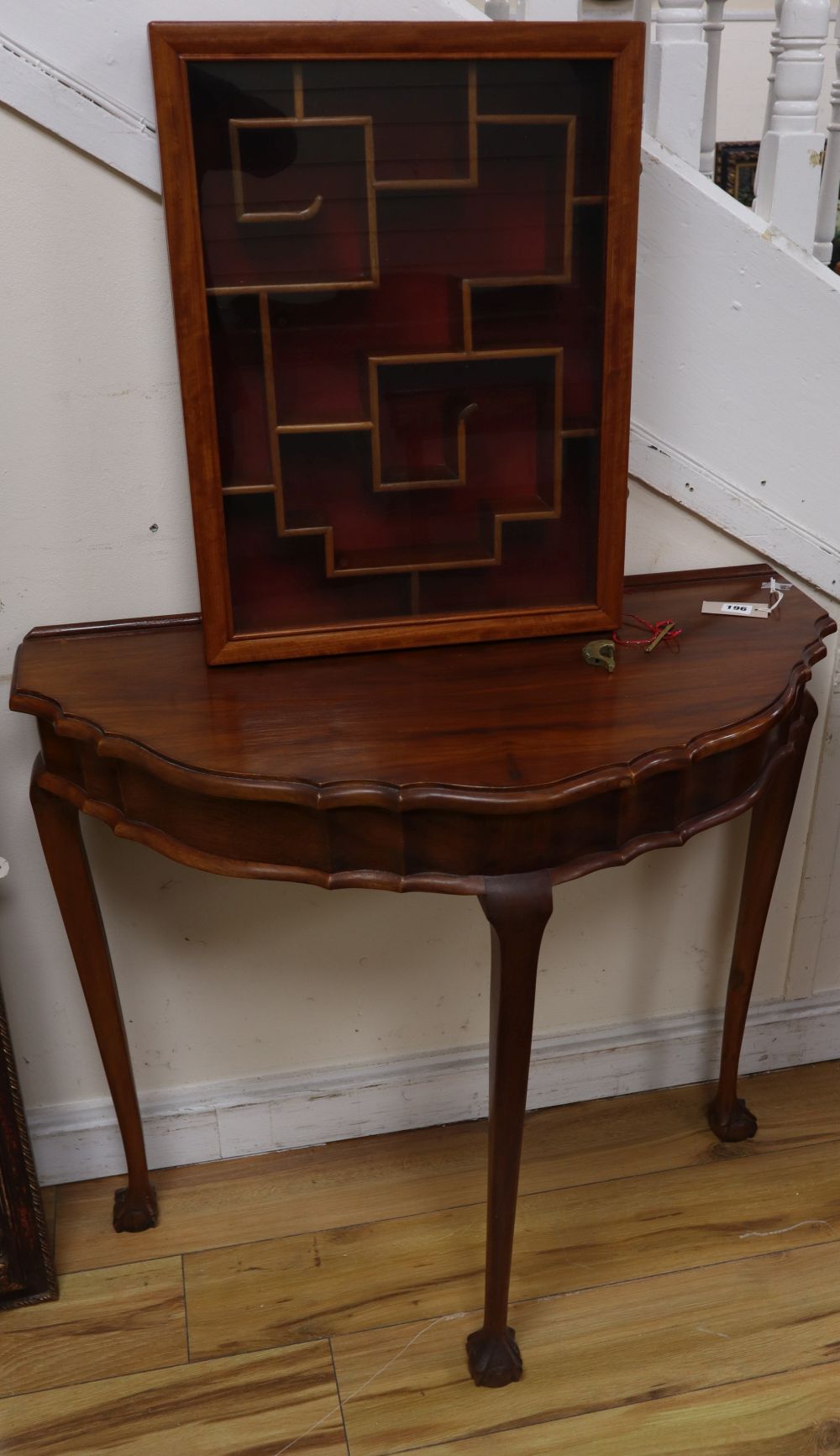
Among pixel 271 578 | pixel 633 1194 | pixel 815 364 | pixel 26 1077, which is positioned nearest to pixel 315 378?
pixel 271 578

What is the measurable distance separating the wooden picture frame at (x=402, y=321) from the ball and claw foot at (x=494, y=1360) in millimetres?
964

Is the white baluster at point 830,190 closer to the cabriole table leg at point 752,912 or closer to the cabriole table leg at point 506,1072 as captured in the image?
the cabriole table leg at point 752,912

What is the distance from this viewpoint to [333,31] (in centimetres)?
131

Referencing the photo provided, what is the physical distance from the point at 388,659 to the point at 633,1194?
3.35ft

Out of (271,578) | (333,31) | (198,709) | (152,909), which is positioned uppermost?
(333,31)

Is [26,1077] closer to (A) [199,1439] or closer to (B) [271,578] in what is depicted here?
(A) [199,1439]

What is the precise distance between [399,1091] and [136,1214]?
0.47 meters

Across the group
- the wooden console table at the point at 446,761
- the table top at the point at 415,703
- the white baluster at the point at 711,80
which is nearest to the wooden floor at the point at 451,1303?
the wooden console table at the point at 446,761

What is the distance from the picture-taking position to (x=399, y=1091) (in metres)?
2.06

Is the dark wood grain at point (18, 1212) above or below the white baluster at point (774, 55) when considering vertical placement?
below

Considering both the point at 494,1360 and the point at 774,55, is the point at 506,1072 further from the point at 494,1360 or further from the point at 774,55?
the point at 774,55

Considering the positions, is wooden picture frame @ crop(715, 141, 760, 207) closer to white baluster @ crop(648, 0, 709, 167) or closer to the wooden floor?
white baluster @ crop(648, 0, 709, 167)

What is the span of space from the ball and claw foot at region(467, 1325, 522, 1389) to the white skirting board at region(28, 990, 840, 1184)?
1.55ft

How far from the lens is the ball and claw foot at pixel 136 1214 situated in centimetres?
189
